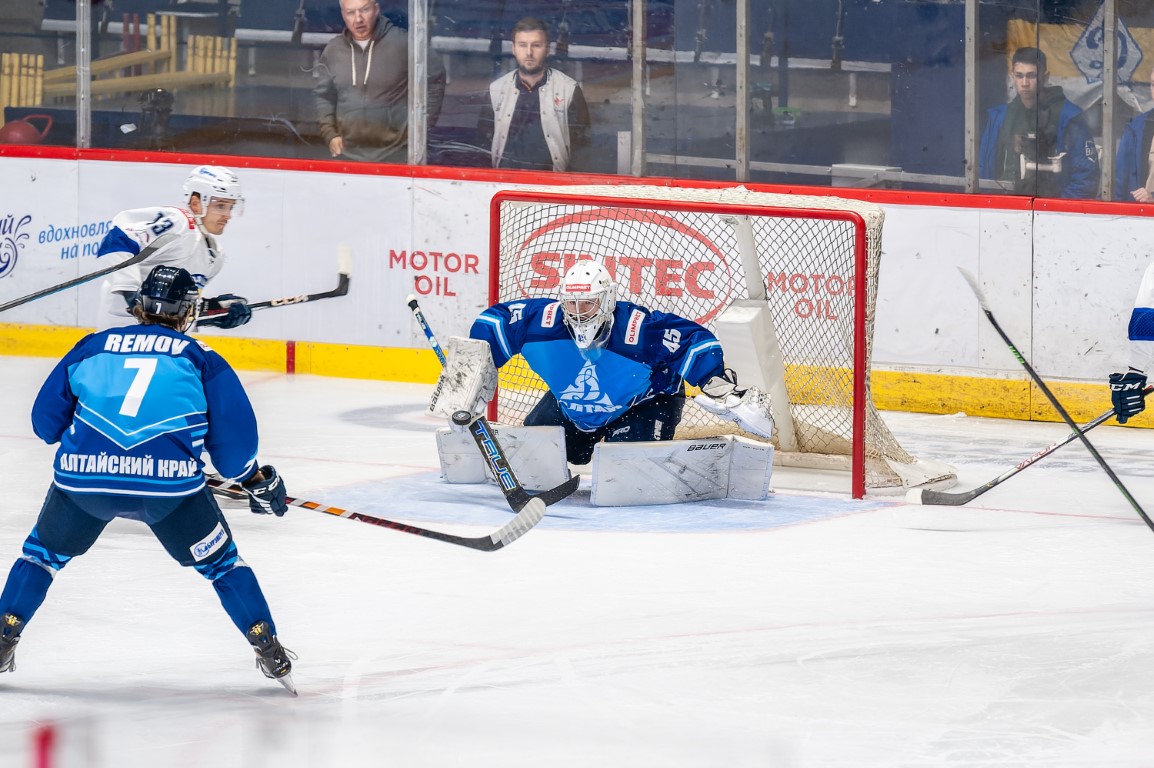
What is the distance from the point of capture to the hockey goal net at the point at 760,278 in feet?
22.3

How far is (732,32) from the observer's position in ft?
27.9

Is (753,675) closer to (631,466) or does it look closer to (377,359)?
(631,466)

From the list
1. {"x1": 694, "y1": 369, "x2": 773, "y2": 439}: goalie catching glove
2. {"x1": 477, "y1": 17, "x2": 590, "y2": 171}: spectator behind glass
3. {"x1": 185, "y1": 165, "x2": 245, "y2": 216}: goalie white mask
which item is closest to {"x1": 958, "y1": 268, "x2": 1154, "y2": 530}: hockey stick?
{"x1": 694, "y1": 369, "x2": 773, "y2": 439}: goalie catching glove

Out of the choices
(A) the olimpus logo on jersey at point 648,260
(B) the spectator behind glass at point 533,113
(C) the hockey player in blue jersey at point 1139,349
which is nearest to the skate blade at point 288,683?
(C) the hockey player in blue jersey at point 1139,349

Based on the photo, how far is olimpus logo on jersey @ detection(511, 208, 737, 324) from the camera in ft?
26.2

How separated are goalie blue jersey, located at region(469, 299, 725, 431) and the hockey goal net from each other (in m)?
0.59

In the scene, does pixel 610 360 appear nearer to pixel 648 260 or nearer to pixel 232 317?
pixel 232 317

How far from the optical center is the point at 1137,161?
7.80m

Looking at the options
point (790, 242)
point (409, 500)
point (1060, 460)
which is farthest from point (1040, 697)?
point (790, 242)

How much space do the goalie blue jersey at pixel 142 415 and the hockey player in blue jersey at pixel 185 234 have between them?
2.39m

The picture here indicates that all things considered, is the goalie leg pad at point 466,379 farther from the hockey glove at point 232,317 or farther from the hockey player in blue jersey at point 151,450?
the hockey player in blue jersey at point 151,450

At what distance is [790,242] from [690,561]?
2.44m

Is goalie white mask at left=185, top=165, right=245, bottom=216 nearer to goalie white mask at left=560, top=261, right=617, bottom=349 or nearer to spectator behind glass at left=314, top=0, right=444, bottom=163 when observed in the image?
goalie white mask at left=560, top=261, right=617, bottom=349

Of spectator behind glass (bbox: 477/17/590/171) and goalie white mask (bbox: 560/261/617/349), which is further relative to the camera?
spectator behind glass (bbox: 477/17/590/171)
